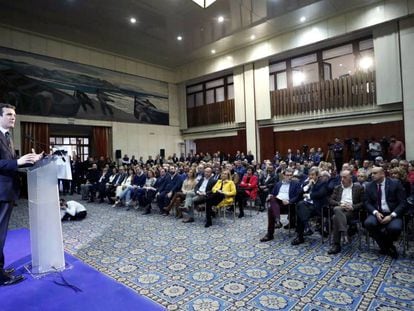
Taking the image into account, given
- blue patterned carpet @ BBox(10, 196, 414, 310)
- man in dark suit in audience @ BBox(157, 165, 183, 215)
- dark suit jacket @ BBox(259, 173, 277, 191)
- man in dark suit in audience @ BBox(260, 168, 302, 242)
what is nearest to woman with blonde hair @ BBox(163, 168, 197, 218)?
man in dark suit in audience @ BBox(157, 165, 183, 215)

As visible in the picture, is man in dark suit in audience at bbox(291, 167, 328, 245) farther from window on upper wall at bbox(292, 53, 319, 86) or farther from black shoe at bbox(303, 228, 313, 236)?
window on upper wall at bbox(292, 53, 319, 86)

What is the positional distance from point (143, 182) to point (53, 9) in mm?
7738

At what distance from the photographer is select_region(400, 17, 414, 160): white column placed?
31.4 feet

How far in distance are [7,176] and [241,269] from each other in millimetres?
2783

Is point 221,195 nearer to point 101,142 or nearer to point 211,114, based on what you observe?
point 101,142

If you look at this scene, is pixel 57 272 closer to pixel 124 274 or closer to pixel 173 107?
pixel 124 274

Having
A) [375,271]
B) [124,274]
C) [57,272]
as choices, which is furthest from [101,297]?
[375,271]

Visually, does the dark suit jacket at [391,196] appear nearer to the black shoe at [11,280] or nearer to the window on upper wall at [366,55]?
the black shoe at [11,280]

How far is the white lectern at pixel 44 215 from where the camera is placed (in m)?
3.00

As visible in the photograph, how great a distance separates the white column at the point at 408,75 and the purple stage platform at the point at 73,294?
10.9 metres

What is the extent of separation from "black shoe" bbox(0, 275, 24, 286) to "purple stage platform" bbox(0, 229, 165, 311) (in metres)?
0.05

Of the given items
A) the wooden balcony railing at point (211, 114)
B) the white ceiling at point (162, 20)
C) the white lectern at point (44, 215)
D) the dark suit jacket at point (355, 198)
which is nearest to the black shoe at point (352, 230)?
the dark suit jacket at point (355, 198)

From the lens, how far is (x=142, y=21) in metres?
11.0

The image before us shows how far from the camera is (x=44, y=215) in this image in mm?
3027
